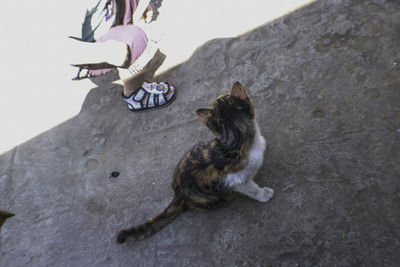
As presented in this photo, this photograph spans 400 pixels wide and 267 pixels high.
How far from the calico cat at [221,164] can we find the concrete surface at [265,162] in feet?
0.42

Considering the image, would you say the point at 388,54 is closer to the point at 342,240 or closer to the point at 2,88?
the point at 342,240

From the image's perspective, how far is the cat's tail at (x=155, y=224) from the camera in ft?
6.64

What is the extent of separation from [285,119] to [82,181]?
6.06ft

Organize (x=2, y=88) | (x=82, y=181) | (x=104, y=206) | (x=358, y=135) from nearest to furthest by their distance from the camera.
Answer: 1. (x=358, y=135)
2. (x=104, y=206)
3. (x=82, y=181)
4. (x=2, y=88)

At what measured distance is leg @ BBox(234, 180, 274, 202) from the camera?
1.93m

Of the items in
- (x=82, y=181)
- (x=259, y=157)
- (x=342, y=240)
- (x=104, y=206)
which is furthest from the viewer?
(x=82, y=181)

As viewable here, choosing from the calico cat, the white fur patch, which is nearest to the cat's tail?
the calico cat

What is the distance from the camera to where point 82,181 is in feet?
8.81

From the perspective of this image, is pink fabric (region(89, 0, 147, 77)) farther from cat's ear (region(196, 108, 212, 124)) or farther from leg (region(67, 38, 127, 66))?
cat's ear (region(196, 108, 212, 124))

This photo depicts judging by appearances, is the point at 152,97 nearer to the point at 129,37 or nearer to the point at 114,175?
the point at 129,37

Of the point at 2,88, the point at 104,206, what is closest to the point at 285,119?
the point at 104,206

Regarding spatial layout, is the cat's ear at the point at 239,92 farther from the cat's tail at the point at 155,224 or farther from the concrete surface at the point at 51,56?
the concrete surface at the point at 51,56

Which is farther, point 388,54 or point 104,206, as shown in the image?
point 104,206

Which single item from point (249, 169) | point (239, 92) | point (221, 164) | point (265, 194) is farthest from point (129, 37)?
point (265, 194)
